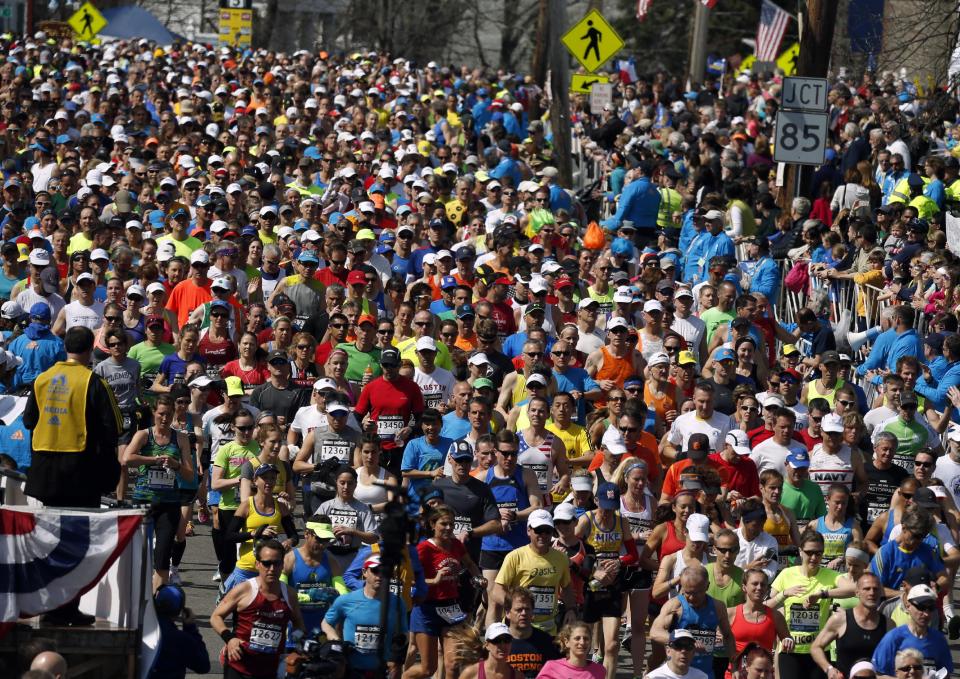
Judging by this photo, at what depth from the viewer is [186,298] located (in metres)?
17.4

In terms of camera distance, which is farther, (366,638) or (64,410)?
(366,638)

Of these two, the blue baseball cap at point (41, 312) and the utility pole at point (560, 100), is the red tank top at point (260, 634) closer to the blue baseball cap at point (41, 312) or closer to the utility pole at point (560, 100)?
the blue baseball cap at point (41, 312)

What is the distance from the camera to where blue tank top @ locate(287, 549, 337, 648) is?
38.4 ft

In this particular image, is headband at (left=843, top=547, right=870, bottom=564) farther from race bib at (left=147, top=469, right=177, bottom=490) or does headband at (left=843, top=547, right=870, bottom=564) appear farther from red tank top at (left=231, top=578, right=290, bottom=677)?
race bib at (left=147, top=469, right=177, bottom=490)

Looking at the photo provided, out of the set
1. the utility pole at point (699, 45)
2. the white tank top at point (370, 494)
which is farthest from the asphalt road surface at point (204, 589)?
the utility pole at point (699, 45)

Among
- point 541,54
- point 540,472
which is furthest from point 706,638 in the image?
point 541,54

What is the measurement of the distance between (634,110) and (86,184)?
12.8m

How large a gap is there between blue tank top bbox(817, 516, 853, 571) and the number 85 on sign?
27.0 feet

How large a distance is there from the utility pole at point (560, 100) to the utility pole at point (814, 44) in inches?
206

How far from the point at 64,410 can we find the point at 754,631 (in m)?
4.47

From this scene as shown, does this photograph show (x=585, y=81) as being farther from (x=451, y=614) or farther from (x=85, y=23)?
(x=85, y=23)

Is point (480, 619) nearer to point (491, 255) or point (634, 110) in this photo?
point (491, 255)

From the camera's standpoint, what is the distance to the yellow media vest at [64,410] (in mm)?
10453

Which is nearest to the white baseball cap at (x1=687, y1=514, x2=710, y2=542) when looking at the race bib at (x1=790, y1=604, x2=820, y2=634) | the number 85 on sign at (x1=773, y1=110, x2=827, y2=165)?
the race bib at (x1=790, y1=604, x2=820, y2=634)
